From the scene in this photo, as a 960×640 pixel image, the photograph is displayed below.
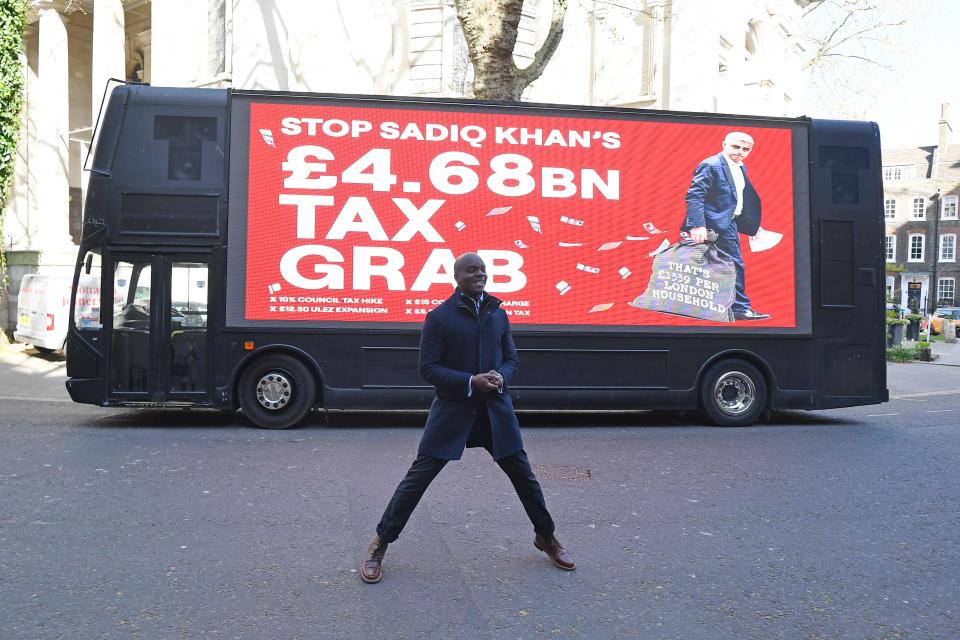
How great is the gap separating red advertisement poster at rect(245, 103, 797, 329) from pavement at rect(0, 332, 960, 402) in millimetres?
5536

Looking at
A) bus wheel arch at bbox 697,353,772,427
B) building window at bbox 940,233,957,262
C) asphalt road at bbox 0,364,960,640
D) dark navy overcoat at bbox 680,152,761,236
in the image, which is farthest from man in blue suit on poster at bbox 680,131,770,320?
building window at bbox 940,233,957,262

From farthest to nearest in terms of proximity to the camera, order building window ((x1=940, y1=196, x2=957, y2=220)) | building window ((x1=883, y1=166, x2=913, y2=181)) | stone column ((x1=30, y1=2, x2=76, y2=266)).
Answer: building window ((x1=883, y1=166, x2=913, y2=181)) < building window ((x1=940, y1=196, x2=957, y2=220)) < stone column ((x1=30, y1=2, x2=76, y2=266))

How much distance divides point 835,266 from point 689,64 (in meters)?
11.8

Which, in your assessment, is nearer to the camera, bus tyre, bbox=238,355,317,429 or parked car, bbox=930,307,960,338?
bus tyre, bbox=238,355,317,429

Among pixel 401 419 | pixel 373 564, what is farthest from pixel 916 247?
pixel 373 564

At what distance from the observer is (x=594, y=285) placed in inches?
411

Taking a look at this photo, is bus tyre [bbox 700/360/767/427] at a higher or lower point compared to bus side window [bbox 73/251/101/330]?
lower

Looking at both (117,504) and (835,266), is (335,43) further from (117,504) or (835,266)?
(117,504)

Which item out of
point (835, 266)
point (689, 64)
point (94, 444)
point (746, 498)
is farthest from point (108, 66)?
point (746, 498)

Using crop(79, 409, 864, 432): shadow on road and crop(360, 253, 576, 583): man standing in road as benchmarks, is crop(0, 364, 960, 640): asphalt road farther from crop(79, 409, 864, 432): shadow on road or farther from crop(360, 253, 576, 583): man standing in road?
crop(79, 409, 864, 432): shadow on road

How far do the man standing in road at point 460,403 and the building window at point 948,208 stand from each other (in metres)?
68.2

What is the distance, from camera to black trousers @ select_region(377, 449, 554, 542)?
15.4ft

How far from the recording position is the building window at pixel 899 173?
68.7 m

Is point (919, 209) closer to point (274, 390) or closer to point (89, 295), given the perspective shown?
point (274, 390)
